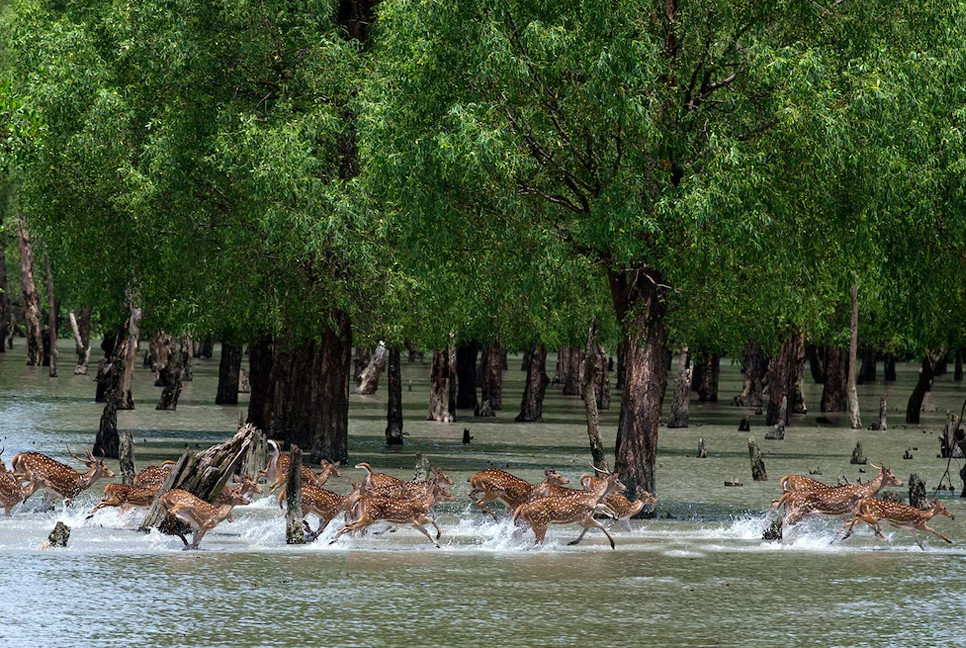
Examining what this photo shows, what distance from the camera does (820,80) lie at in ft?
79.4

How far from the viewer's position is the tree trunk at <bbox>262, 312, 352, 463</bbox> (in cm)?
3444

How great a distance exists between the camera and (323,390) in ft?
114

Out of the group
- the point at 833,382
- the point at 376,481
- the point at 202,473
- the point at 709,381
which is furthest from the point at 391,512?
the point at 709,381

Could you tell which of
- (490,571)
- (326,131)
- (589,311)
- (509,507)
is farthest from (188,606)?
(589,311)

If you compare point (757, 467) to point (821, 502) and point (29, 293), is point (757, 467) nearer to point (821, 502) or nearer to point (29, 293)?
point (821, 502)

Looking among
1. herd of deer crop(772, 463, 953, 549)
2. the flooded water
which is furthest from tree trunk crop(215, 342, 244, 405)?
herd of deer crop(772, 463, 953, 549)

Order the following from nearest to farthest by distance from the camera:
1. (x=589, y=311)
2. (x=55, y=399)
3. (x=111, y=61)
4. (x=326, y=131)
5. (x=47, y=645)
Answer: (x=47, y=645), (x=326, y=131), (x=111, y=61), (x=589, y=311), (x=55, y=399)

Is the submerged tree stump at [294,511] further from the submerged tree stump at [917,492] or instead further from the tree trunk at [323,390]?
the tree trunk at [323,390]

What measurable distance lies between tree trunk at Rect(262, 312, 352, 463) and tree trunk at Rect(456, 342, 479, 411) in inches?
749

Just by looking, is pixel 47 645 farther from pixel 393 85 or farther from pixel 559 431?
pixel 559 431

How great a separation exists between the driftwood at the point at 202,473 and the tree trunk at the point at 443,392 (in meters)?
25.1

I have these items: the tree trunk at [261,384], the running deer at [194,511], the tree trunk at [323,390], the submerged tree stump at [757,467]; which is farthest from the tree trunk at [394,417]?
the running deer at [194,511]

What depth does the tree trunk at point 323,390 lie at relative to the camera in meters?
34.4

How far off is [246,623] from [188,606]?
105 centimetres
